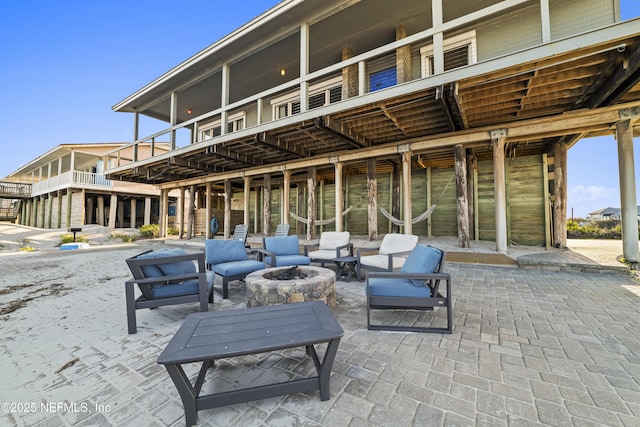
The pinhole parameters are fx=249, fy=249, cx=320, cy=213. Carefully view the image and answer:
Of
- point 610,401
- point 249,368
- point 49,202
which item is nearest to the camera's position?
point 610,401

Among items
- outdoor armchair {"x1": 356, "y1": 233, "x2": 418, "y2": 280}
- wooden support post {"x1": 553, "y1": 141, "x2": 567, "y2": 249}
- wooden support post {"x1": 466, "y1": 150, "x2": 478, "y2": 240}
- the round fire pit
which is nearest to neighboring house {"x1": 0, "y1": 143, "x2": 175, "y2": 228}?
the round fire pit

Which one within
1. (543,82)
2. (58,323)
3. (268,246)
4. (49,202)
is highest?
(543,82)

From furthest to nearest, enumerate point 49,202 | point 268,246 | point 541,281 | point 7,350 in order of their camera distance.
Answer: point 49,202, point 268,246, point 541,281, point 7,350

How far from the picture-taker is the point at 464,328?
7.29 feet

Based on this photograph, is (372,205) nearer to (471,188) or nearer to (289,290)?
(471,188)

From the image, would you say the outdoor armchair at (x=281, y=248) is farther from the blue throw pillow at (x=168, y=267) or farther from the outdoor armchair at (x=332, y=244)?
the blue throw pillow at (x=168, y=267)

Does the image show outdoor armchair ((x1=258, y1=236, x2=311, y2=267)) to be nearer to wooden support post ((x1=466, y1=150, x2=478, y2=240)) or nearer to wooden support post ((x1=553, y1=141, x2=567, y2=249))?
wooden support post ((x1=466, y1=150, x2=478, y2=240))

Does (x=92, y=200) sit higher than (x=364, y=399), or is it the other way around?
(x=92, y=200)

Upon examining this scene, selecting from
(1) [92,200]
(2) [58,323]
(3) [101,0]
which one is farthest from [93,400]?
(1) [92,200]

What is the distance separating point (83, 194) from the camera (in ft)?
44.1

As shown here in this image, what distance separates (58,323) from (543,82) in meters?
6.78

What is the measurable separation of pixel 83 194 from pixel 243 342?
17.5 meters

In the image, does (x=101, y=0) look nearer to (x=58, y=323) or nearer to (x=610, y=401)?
(x=58, y=323)

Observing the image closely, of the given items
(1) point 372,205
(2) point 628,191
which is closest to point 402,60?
(1) point 372,205
